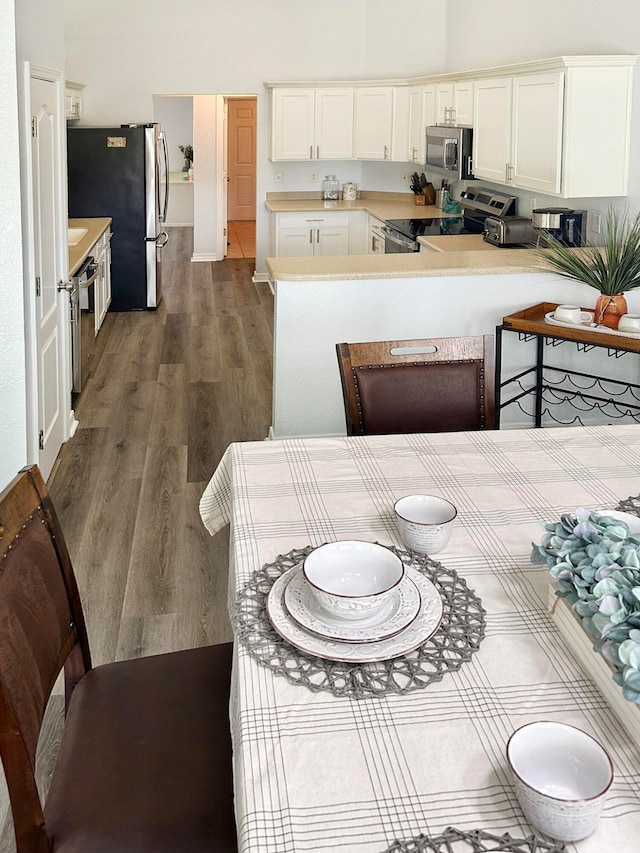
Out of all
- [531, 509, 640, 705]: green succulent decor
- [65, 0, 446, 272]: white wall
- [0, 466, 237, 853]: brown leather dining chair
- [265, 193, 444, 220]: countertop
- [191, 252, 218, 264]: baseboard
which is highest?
[65, 0, 446, 272]: white wall

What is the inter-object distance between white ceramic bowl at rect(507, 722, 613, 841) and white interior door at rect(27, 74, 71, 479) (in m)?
2.88

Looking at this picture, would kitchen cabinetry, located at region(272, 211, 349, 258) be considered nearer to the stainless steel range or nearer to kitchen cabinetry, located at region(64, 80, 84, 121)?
the stainless steel range

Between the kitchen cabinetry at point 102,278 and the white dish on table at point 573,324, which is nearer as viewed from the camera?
the white dish on table at point 573,324

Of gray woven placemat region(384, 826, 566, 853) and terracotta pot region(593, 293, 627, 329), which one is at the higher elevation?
terracotta pot region(593, 293, 627, 329)

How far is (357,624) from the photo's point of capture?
4.19 ft

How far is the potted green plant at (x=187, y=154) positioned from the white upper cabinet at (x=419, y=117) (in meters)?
7.04

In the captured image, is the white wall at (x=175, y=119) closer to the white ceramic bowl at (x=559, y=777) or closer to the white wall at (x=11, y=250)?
the white wall at (x=11, y=250)

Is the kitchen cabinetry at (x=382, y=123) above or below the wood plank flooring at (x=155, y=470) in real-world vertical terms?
above

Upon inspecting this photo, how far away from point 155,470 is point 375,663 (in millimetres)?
3074

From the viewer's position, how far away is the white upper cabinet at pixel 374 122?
7.79 meters

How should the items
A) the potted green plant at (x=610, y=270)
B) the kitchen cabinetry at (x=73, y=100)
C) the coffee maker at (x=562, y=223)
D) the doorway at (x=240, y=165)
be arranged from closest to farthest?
the potted green plant at (x=610, y=270)
the coffee maker at (x=562, y=223)
the kitchen cabinetry at (x=73, y=100)
the doorway at (x=240, y=165)

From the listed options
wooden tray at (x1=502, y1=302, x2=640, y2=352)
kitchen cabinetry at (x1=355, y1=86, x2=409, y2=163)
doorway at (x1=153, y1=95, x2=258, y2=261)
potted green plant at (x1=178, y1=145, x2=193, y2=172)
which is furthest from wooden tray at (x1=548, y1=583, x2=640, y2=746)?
potted green plant at (x1=178, y1=145, x2=193, y2=172)

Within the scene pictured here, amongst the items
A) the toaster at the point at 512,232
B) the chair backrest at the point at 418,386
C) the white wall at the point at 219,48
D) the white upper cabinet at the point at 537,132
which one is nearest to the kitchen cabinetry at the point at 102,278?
the white wall at the point at 219,48

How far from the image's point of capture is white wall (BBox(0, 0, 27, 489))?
2805 millimetres
